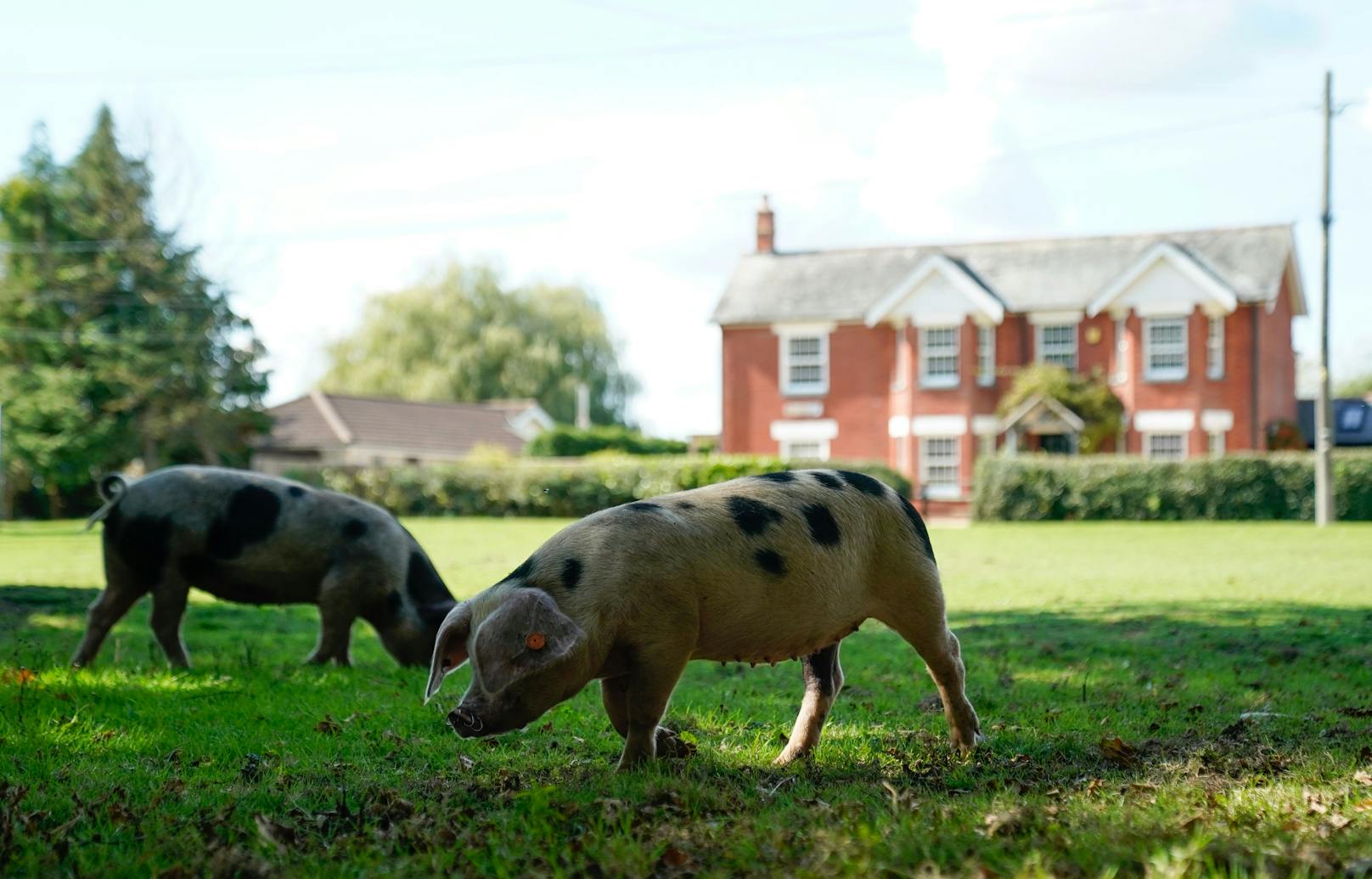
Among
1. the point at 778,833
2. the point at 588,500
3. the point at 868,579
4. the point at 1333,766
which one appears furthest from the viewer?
the point at 588,500

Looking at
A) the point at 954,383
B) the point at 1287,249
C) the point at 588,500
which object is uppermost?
the point at 1287,249

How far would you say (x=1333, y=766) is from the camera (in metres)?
5.82

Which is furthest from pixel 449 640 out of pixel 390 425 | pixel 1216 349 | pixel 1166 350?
pixel 390 425

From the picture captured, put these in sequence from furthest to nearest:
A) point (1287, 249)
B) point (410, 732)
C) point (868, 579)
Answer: point (1287, 249)
point (410, 732)
point (868, 579)

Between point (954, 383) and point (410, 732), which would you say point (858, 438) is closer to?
point (954, 383)

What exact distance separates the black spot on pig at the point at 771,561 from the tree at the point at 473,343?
2326 inches

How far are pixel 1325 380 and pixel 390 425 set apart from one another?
39.8 m

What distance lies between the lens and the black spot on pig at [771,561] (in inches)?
230

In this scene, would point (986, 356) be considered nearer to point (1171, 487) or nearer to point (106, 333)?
point (1171, 487)

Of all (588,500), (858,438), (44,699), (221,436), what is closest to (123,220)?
(221,436)

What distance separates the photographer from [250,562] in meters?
9.28

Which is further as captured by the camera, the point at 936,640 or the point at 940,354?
the point at 940,354

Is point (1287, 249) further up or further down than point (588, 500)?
further up

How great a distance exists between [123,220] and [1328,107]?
37.4m
